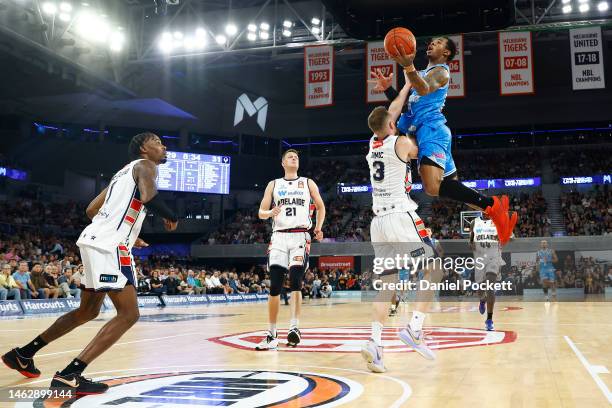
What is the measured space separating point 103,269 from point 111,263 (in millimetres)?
65

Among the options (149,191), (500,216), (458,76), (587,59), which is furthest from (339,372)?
(587,59)

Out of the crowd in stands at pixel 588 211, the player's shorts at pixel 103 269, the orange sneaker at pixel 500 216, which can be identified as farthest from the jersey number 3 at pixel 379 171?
the crowd in stands at pixel 588 211

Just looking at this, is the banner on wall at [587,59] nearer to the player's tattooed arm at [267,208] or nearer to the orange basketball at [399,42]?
the player's tattooed arm at [267,208]

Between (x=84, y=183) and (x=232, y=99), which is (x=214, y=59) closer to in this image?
(x=232, y=99)

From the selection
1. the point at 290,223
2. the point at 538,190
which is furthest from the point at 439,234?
the point at 290,223

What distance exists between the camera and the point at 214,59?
22.7 meters

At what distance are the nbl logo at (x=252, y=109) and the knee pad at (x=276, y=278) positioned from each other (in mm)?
27150

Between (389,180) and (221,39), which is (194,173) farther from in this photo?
(389,180)

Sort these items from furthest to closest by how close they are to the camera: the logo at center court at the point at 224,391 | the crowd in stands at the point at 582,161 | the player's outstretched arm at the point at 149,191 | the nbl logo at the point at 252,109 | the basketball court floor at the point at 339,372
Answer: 1. the nbl logo at the point at 252,109
2. the crowd in stands at the point at 582,161
3. the player's outstretched arm at the point at 149,191
4. the basketball court floor at the point at 339,372
5. the logo at center court at the point at 224,391

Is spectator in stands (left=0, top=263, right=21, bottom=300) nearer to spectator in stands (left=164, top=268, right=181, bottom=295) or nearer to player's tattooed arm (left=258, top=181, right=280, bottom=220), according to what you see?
spectator in stands (left=164, top=268, right=181, bottom=295)

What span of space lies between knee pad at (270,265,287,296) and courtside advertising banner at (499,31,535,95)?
42.7ft

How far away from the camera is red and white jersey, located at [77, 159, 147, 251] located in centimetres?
386

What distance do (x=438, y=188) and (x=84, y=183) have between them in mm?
32055

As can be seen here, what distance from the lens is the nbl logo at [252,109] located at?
3362 centimetres
